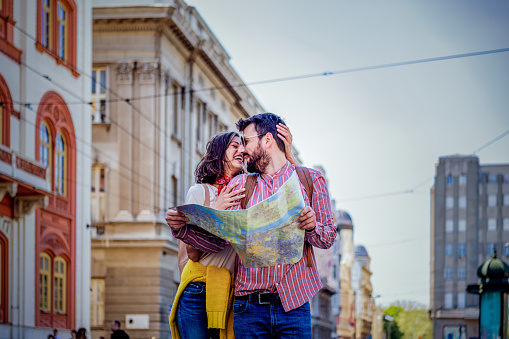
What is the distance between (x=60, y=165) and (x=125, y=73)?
10.3 m

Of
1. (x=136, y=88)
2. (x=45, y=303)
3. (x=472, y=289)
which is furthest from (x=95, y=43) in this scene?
(x=472, y=289)

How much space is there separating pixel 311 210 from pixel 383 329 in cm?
16147

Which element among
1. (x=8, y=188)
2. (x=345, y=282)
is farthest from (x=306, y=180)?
(x=345, y=282)

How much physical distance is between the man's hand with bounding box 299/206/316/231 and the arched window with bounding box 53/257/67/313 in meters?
22.5

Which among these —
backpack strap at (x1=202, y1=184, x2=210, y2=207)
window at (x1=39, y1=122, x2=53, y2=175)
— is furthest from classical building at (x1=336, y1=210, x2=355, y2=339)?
backpack strap at (x1=202, y1=184, x2=210, y2=207)

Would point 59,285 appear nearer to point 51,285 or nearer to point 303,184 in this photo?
point 51,285

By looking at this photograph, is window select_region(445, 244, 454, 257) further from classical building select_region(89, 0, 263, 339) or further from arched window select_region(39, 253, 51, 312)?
arched window select_region(39, 253, 51, 312)

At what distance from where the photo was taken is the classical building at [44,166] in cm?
2298

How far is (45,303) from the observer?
2555cm

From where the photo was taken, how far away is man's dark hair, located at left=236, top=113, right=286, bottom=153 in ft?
16.9

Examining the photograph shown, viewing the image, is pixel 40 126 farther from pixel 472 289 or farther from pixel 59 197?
pixel 472 289

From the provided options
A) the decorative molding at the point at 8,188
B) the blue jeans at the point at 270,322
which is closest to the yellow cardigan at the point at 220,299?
the blue jeans at the point at 270,322

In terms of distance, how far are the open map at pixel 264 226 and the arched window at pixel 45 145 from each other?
21545 millimetres

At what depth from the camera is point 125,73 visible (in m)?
37.1
